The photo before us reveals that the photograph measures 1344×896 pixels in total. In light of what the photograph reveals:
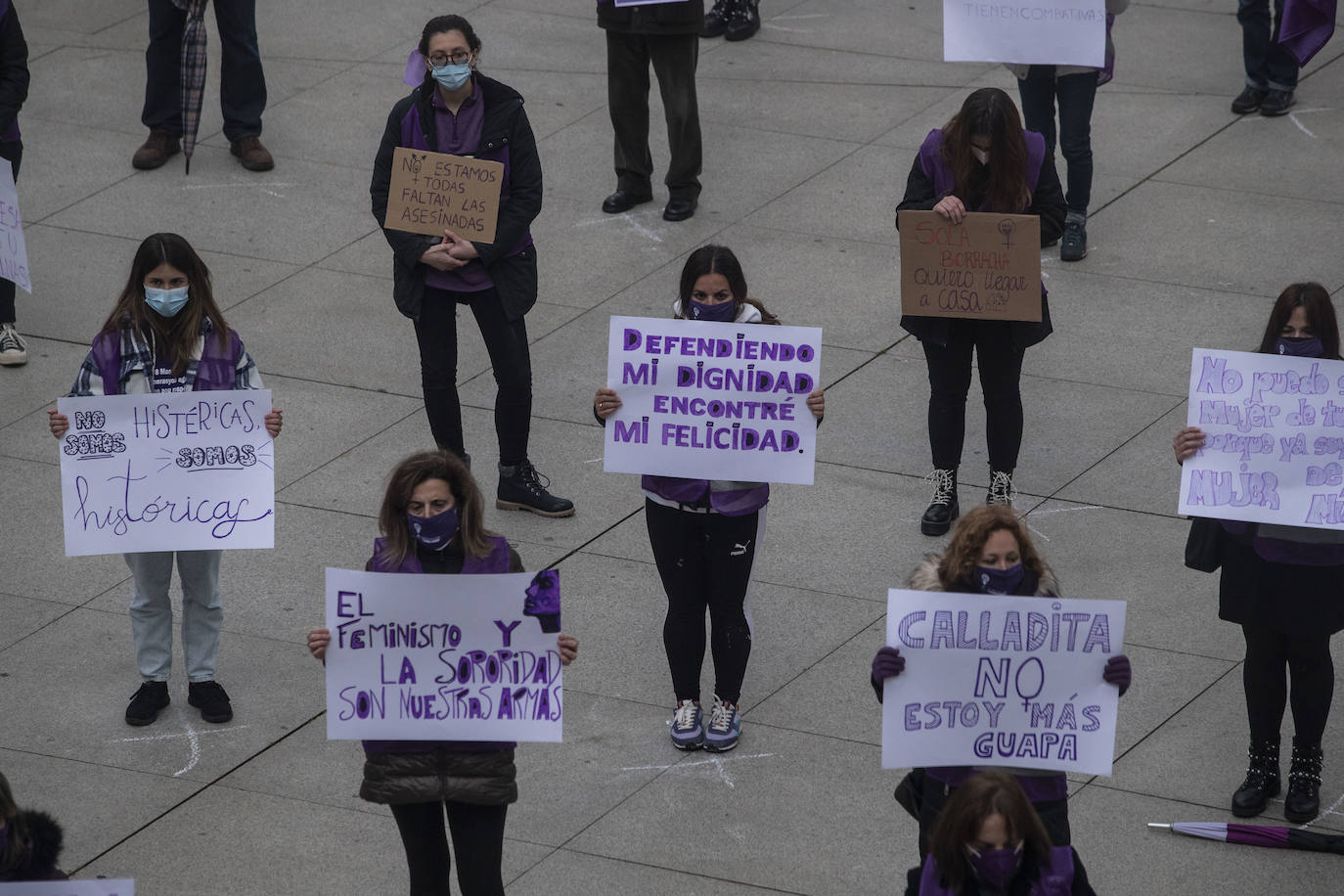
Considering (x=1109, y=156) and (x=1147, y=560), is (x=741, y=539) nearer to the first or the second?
(x=1147, y=560)

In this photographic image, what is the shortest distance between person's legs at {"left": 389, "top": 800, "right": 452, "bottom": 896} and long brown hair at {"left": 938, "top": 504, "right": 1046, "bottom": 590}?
4.81 feet

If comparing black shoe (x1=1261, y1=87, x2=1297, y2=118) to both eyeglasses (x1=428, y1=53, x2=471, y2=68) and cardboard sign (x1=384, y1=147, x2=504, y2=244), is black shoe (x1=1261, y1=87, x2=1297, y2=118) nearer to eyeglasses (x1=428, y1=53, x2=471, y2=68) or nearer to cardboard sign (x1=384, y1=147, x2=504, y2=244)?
cardboard sign (x1=384, y1=147, x2=504, y2=244)

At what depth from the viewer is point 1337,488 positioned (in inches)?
239

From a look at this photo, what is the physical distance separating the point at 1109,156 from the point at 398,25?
5034mm

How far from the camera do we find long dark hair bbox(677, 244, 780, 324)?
637 cm

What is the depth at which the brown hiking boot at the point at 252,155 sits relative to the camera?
37.9ft

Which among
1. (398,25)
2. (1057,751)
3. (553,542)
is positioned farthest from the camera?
(398,25)

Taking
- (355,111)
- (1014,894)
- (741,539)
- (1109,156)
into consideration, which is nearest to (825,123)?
(1109,156)

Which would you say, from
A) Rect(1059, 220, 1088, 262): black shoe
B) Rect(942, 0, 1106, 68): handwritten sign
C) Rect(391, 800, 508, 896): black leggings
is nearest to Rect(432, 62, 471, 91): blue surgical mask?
Rect(942, 0, 1106, 68): handwritten sign

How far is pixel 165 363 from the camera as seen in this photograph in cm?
654

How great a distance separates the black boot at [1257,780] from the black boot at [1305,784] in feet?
0.25

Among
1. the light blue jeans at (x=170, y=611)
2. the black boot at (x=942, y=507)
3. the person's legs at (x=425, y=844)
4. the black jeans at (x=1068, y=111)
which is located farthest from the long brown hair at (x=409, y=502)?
the black jeans at (x=1068, y=111)

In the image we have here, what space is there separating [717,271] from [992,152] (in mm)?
1569

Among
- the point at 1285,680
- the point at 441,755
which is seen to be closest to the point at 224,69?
the point at 441,755
